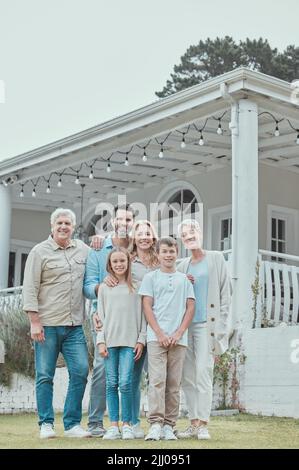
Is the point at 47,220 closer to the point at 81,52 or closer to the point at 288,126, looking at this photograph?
the point at 288,126

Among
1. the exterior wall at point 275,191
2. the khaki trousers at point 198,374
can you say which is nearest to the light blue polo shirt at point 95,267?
the khaki trousers at point 198,374

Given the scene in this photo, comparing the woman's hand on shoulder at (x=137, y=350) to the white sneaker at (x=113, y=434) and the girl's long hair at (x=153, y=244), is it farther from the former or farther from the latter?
the girl's long hair at (x=153, y=244)

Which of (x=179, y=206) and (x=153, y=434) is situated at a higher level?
(x=179, y=206)

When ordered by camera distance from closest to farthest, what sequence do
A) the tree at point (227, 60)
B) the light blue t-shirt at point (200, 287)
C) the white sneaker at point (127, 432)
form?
the white sneaker at point (127, 432) → the light blue t-shirt at point (200, 287) → the tree at point (227, 60)

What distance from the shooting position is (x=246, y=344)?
8.96 m

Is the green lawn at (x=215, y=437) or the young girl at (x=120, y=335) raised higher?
the young girl at (x=120, y=335)

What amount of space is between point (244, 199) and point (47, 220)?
8933 millimetres

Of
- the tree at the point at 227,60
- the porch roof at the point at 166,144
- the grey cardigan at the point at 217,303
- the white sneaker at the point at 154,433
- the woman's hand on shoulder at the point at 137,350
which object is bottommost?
the white sneaker at the point at 154,433

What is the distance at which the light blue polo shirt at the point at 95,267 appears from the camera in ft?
18.5

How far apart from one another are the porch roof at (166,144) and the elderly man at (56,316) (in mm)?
4564

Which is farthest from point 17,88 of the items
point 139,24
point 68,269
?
point 68,269

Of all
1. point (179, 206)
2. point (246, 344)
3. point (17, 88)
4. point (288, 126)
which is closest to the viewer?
point (246, 344)

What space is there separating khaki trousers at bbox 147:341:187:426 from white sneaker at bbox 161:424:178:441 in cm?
3
